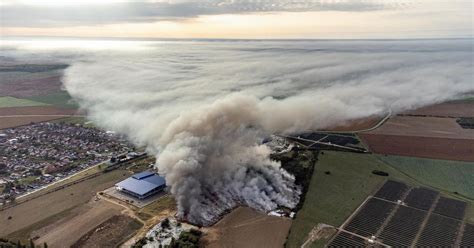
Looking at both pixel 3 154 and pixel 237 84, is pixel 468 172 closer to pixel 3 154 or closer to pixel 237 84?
pixel 237 84

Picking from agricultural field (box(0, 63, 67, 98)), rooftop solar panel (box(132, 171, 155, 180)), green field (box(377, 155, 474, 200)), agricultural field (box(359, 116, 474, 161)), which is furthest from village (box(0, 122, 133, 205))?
agricultural field (box(359, 116, 474, 161))

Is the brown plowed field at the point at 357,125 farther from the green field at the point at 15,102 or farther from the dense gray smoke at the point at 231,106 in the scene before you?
the green field at the point at 15,102

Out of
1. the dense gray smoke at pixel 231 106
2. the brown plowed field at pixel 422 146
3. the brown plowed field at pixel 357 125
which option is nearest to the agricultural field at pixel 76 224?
the dense gray smoke at pixel 231 106

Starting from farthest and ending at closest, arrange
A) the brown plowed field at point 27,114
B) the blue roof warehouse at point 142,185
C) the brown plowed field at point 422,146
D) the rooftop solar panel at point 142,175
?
1. the brown plowed field at point 27,114
2. the brown plowed field at point 422,146
3. the rooftop solar panel at point 142,175
4. the blue roof warehouse at point 142,185

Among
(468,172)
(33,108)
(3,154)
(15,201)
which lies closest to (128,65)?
(33,108)

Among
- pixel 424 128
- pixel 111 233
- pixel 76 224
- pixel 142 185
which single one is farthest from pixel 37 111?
pixel 424 128

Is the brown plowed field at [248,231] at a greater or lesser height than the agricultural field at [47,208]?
lesser

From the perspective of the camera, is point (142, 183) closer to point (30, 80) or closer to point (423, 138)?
point (423, 138)
